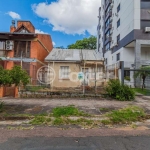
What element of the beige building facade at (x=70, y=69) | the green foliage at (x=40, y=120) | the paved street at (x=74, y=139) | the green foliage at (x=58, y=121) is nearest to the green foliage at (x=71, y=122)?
the green foliage at (x=58, y=121)

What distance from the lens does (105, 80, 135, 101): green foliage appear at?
9.41m

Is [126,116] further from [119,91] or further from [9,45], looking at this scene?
[9,45]

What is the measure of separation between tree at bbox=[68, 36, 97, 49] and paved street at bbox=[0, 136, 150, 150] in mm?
34397

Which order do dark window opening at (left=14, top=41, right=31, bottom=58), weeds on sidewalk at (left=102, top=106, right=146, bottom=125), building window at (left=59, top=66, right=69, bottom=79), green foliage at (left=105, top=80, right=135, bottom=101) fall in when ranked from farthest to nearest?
dark window opening at (left=14, top=41, right=31, bottom=58), building window at (left=59, top=66, right=69, bottom=79), green foliage at (left=105, top=80, right=135, bottom=101), weeds on sidewalk at (left=102, top=106, right=146, bottom=125)

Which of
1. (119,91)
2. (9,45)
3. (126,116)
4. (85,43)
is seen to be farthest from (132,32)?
(85,43)

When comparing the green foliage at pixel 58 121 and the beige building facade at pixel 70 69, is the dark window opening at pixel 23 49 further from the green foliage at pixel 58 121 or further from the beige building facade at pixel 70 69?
the green foliage at pixel 58 121

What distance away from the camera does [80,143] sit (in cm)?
343

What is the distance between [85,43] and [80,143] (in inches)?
1424

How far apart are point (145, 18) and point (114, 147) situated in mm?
18513

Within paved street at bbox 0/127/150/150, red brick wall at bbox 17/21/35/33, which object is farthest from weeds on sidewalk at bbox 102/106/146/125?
red brick wall at bbox 17/21/35/33

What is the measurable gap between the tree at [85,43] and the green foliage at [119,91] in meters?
28.3

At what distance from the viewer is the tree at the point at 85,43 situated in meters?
37.4

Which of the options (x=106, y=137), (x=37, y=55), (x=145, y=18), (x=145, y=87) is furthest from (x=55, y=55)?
(x=106, y=137)

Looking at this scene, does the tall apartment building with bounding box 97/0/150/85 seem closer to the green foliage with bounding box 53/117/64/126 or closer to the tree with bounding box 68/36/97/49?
the green foliage with bounding box 53/117/64/126
